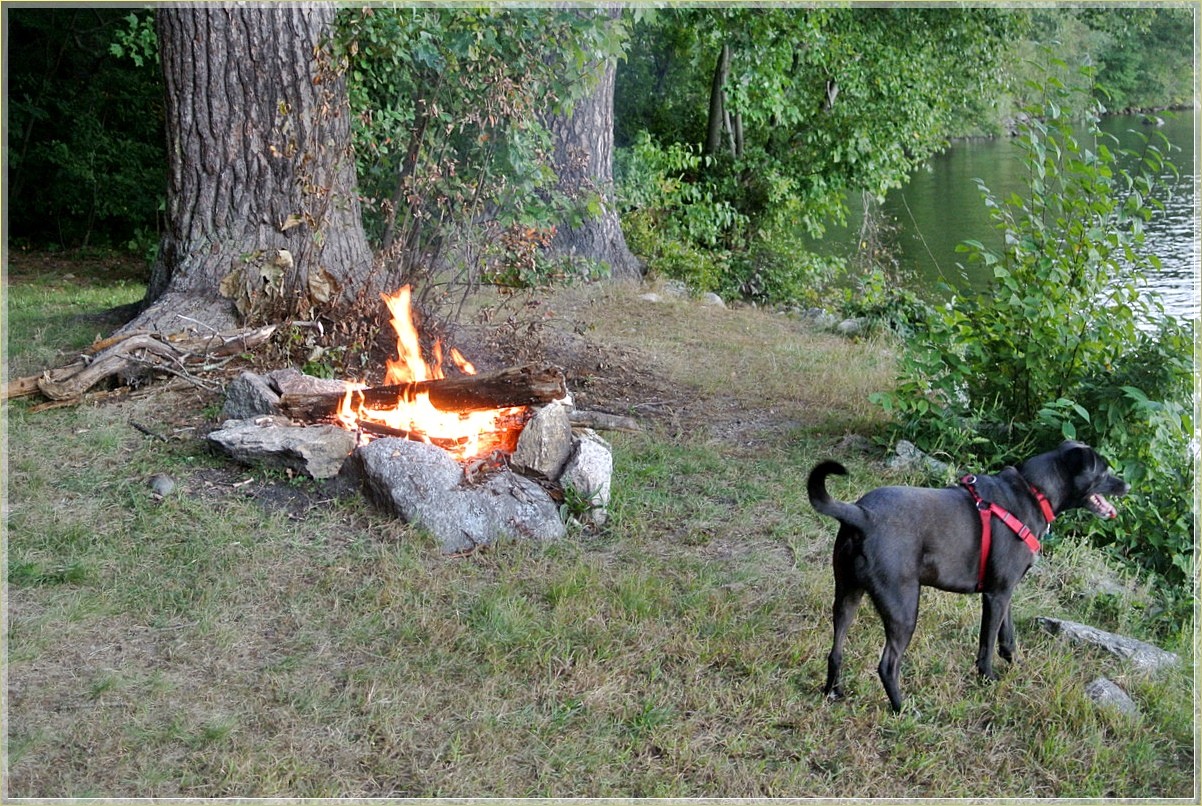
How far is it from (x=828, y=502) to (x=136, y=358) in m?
5.07

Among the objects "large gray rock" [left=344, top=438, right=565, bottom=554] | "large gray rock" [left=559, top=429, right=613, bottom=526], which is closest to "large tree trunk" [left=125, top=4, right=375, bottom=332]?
"large gray rock" [left=344, top=438, right=565, bottom=554]

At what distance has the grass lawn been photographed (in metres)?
3.75

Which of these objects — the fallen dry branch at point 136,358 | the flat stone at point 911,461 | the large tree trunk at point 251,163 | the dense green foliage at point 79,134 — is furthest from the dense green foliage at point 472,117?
the dense green foliage at point 79,134

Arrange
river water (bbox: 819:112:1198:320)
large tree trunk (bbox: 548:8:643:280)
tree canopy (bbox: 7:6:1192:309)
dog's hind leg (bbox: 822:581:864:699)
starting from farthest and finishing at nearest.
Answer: river water (bbox: 819:112:1198:320)
tree canopy (bbox: 7:6:1192:309)
large tree trunk (bbox: 548:8:643:280)
dog's hind leg (bbox: 822:581:864:699)

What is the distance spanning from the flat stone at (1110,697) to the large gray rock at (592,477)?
8.15ft

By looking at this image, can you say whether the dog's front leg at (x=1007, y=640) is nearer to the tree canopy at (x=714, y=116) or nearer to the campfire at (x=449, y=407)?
the campfire at (x=449, y=407)

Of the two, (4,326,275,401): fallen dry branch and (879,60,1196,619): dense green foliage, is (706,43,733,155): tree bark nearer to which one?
(879,60,1196,619): dense green foliage

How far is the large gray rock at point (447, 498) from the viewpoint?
17.8 ft

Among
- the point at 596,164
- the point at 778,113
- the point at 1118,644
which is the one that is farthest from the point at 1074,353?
the point at 778,113

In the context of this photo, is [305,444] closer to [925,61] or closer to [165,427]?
[165,427]

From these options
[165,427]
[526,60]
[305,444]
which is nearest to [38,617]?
[305,444]

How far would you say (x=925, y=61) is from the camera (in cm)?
1741

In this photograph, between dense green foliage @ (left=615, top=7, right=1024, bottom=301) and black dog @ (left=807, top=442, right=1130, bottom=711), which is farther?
dense green foliage @ (left=615, top=7, right=1024, bottom=301)

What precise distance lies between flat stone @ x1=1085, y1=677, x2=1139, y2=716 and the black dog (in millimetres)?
357
